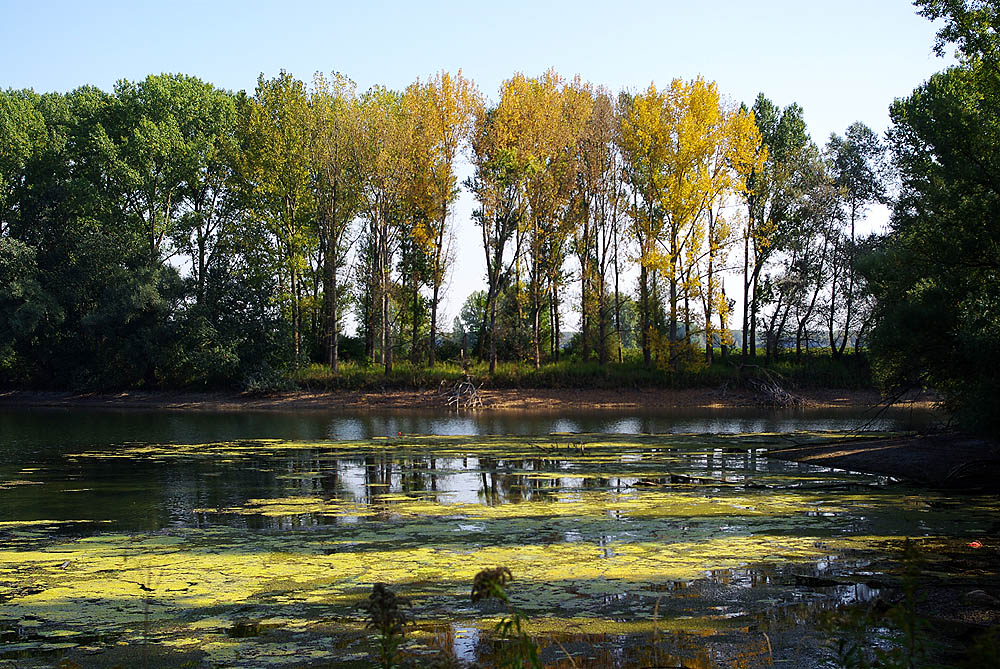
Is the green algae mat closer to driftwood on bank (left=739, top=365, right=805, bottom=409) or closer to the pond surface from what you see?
the pond surface

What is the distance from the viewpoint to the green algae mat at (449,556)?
686 centimetres

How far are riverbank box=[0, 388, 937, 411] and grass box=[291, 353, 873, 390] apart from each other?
1.57 feet

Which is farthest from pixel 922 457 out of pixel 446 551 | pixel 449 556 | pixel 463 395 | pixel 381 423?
pixel 463 395

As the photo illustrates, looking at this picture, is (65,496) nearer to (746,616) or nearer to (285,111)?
(746,616)

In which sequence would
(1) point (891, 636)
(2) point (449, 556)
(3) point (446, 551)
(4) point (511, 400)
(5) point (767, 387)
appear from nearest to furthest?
(1) point (891, 636)
(2) point (449, 556)
(3) point (446, 551)
(5) point (767, 387)
(4) point (511, 400)

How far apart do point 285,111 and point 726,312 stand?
26518 mm

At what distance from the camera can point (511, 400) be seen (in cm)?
4194

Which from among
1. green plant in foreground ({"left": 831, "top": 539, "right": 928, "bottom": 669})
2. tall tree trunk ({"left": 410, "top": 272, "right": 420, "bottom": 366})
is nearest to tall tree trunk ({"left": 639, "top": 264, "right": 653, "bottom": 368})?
tall tree trunk ({"left": 410, "top": 272, "right": 420, "bottom": 366})

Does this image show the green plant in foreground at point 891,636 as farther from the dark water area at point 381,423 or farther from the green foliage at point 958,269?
the dark water area at point 381,423

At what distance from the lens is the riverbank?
135ft

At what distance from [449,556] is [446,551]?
295mm

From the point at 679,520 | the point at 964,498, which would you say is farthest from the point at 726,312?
the point at 679,520

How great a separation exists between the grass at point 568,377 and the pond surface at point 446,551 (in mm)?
21975

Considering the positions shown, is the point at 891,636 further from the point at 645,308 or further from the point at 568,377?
the point at 645,308
